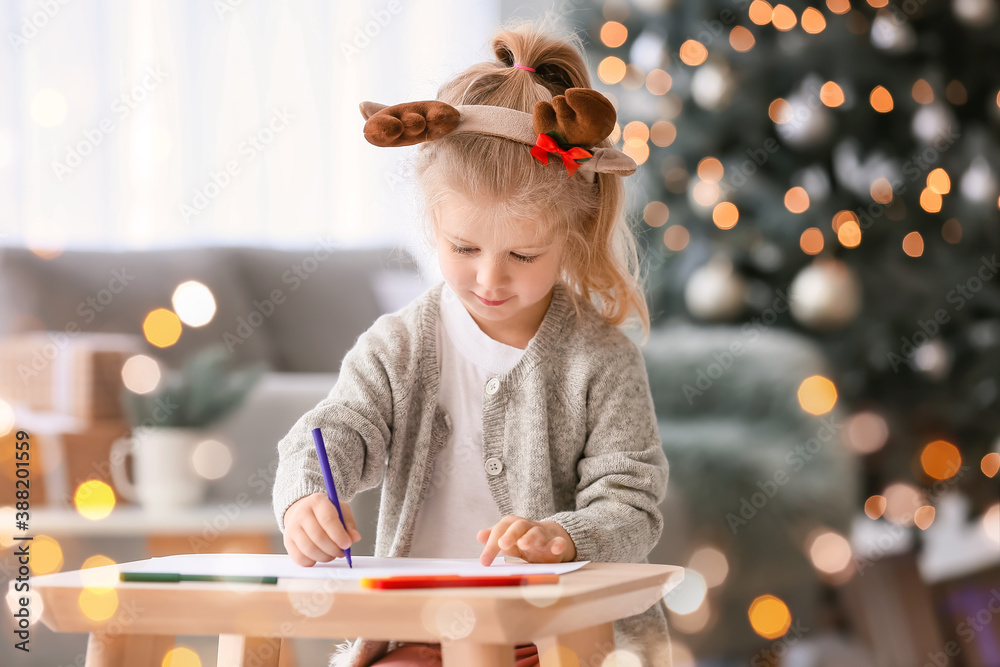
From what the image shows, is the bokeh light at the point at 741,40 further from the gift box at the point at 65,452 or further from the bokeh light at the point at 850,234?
the gift box at the point at 65,452

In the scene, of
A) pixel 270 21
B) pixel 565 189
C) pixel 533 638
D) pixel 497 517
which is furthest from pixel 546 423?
pixel 270 21

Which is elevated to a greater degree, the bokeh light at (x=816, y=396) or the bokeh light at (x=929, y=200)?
the bokeh light at (x=929, y=200)

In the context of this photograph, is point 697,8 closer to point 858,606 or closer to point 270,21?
point 270,21

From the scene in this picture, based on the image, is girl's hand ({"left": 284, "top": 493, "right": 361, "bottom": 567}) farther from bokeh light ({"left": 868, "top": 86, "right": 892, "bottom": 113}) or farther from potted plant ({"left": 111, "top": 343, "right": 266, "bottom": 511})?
bokeh light ({"left": 868, "top": 86, "right": 892, "bottom": 113})

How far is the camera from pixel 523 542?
2.15ft

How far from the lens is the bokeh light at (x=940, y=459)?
5.75 ft

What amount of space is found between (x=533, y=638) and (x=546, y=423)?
36cm

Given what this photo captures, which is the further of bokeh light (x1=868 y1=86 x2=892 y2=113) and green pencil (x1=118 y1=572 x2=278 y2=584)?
bokeh light (x1=868 y1=86 x2=892 y2=113)

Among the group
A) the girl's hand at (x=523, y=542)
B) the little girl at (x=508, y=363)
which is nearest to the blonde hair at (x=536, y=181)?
the little girl at (x=508, y=363)

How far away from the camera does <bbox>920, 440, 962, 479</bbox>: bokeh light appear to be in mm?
1753

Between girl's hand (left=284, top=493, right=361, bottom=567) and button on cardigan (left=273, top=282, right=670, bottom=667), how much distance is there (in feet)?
0.38

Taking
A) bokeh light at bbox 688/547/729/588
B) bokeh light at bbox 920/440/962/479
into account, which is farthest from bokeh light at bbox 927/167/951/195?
bokeh light at bbox 688/547/729/588

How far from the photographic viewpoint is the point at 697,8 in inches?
74.8
